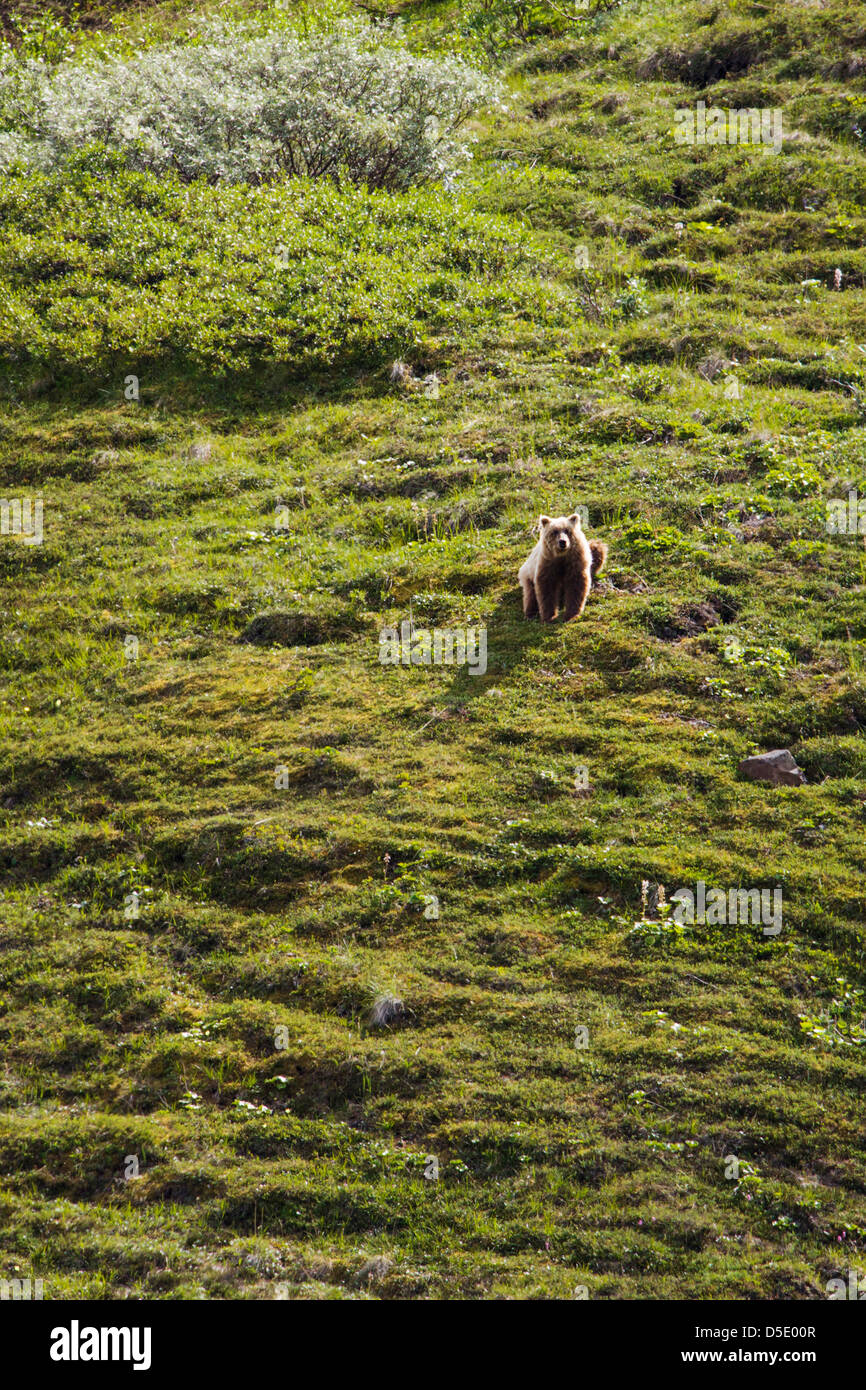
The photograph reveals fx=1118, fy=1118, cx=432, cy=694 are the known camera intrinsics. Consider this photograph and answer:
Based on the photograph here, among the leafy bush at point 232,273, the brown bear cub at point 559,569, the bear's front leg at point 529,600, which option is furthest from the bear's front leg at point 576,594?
the leafy bush at point 232,273

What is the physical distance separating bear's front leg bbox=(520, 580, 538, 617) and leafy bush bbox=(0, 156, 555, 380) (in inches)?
265

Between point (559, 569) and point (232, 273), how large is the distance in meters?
10.3

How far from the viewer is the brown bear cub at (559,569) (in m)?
11.4

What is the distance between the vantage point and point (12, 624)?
13.5 m

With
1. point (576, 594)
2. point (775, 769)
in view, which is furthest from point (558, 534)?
point (775, 769)

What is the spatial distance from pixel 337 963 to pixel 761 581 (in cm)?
646

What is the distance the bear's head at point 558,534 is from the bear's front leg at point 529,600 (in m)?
0.69

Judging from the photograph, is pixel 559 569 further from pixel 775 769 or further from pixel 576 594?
pixel 775 769

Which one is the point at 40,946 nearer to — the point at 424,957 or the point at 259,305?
the point at 424,957

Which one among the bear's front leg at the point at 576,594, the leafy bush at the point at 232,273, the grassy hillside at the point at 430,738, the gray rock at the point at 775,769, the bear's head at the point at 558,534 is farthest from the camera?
the leafy bush at the point at 232,273

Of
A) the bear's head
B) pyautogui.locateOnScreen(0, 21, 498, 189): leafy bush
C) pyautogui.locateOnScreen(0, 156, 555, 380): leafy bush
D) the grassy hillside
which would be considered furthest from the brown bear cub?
pyautogui.locateOnScreen(0, 21, 498, 189): leafy bush

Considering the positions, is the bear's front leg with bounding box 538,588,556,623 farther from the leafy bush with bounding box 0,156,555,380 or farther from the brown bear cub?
the leafy bush with bounding box 0,156,555,380

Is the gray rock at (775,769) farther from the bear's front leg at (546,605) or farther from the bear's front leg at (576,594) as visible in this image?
the bear's front leg at (546,605)

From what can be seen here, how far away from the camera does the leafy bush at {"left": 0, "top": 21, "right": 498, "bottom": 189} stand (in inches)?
854
